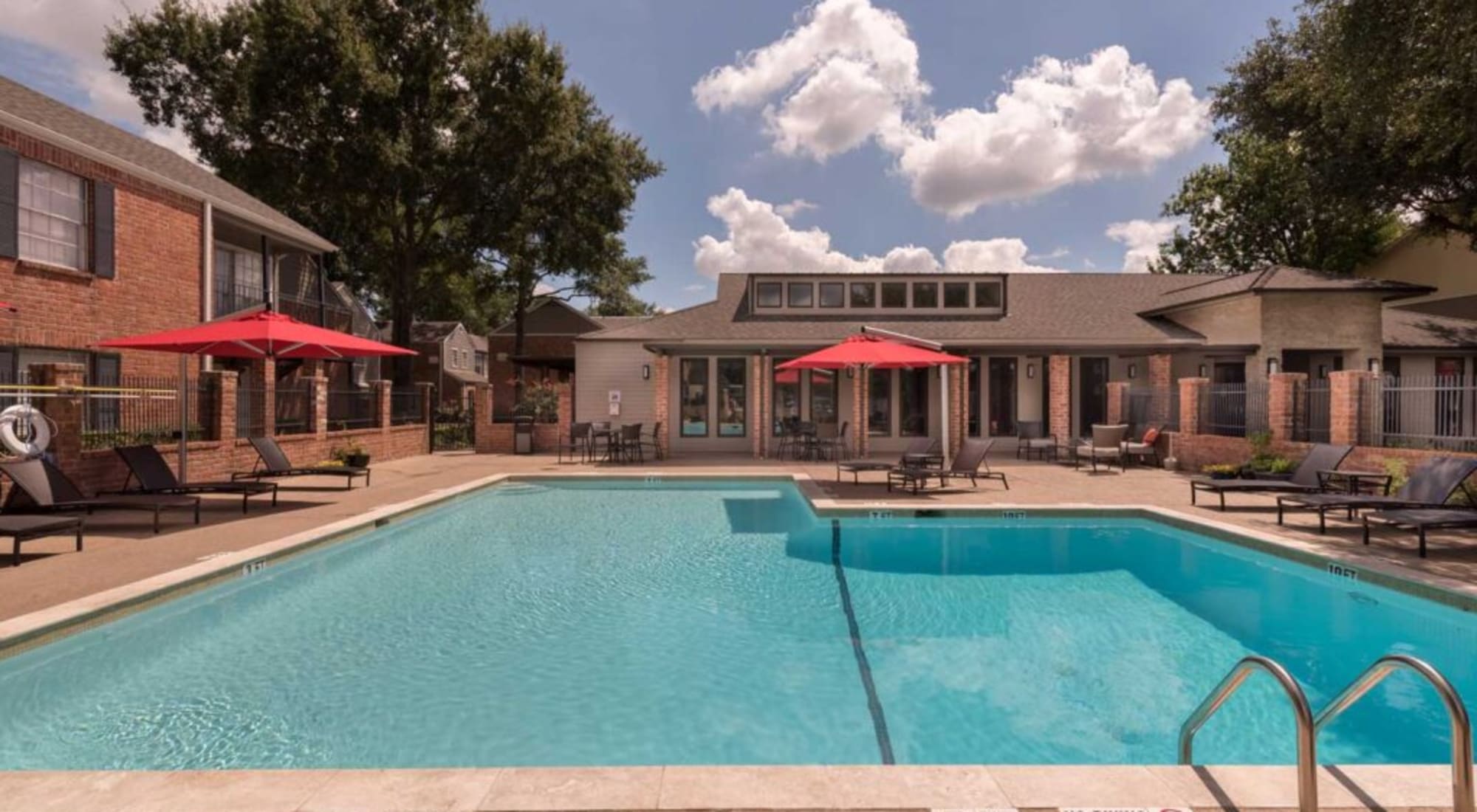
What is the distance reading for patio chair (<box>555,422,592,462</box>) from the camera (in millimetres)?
19047

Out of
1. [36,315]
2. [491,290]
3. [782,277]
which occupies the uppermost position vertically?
[491,290]

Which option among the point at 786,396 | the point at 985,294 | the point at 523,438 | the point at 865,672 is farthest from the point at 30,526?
the point at 985,294

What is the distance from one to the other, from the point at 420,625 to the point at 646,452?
14.3 meters

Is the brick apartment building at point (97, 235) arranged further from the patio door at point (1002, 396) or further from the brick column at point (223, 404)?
the patio door at point (1002, 396)

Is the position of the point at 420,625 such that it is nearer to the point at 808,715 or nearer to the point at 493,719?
the point at 493,719

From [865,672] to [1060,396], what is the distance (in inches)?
632

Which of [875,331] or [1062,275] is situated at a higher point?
[1062,275]

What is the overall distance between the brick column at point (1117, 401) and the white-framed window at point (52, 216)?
79.9 ft

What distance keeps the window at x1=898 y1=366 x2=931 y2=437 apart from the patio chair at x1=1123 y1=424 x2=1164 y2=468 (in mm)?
5369

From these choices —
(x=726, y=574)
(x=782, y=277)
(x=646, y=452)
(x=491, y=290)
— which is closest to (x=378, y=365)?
(x=491, y=290)

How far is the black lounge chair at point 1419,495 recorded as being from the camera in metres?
8.71

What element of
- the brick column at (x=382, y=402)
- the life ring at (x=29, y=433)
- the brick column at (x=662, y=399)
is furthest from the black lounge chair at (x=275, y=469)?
the brick column at (x=662, y=399)

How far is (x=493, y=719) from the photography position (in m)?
4.56

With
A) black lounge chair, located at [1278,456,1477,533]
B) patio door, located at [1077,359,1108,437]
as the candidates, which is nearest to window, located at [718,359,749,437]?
patio door, located at [1077,359,1108,437]
